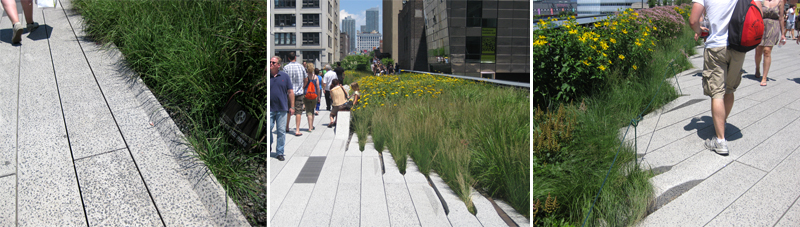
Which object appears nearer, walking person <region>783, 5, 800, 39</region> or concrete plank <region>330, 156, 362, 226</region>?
concrete plank <region>330, 156, 362, 226</region>

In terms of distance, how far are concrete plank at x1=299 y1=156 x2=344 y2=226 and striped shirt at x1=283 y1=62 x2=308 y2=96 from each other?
320 millimetres

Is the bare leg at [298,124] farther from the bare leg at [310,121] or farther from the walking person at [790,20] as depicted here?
the walking person at [790,20]

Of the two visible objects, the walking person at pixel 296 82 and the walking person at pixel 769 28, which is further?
the walking person at pixel 769 28

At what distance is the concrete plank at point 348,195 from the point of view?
5.19ft

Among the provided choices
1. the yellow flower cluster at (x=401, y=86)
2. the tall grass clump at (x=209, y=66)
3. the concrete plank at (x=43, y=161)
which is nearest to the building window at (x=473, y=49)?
A: the yellow flower cluster at (x=401, y=86)

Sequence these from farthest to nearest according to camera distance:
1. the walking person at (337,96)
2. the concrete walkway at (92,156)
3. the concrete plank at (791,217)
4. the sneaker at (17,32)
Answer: the sneaker at (17,32)
the concrete walkway at (92,156)
the concrete plank at (791,217)
the walking person at (337,96)

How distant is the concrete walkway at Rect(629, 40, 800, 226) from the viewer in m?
2.16

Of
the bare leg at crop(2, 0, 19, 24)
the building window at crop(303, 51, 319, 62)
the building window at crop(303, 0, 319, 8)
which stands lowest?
the building window at crop(303, 51, 319, 62)

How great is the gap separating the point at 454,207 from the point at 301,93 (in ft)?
2.57

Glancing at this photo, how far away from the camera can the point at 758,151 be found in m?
2.61

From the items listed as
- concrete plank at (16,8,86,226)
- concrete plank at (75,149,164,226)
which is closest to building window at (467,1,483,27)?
concrete plank at (75,149,164,226)

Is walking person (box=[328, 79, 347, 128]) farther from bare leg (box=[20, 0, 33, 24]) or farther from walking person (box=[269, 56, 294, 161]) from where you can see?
bare leg (box=[20, 0, 33, 24])

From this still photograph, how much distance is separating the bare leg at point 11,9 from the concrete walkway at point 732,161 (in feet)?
22.5

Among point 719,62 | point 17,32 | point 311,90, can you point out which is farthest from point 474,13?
point 17,32
